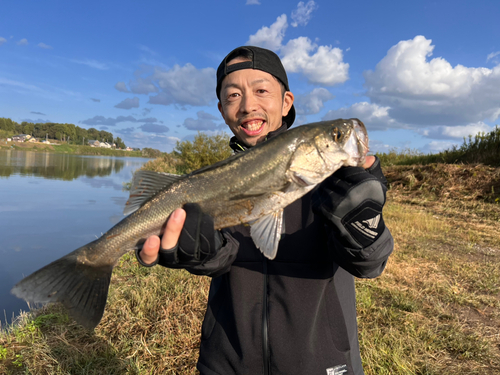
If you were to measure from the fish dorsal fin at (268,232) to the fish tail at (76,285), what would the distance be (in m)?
1.42

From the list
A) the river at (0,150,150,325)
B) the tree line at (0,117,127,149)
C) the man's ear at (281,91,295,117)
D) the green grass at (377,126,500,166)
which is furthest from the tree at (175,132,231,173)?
the tree line at (0,117,127,149)

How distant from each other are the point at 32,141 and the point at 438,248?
144393 millimetres

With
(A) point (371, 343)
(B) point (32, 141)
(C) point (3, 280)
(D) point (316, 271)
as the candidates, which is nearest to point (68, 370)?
(D) point (316, 271)

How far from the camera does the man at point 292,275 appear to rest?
2.26 metres

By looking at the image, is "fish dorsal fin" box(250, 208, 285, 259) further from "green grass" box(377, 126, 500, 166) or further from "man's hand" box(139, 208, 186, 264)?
"green grass" box(377, 126, 500, 166)

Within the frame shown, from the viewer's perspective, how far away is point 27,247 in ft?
35.0

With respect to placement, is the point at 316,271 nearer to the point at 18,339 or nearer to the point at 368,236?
the point at 368,236

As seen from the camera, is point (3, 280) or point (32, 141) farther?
point (32, 141)

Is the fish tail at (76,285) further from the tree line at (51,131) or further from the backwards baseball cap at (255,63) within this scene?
the tree line at (51,131)

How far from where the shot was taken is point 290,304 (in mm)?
2457

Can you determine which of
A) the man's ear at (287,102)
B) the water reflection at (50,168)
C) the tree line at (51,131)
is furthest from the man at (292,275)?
the tree line at (51,131)

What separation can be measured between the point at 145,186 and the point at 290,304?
173 centimetres

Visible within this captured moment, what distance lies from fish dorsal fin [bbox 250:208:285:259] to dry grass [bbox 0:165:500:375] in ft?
9.06

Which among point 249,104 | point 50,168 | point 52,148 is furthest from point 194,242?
point 52,148
